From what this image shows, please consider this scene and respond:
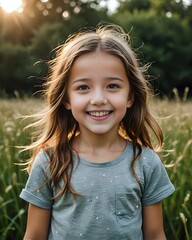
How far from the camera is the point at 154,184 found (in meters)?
2.10

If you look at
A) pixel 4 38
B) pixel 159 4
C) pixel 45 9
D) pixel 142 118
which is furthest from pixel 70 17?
pixel 142 118

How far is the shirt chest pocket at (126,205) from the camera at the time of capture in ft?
6.52

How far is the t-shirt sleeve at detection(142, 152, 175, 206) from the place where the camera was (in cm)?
209

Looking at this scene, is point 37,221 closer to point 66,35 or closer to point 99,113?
point 99,113

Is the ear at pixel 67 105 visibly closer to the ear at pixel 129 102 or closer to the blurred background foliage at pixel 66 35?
the ear at pixel 129 102

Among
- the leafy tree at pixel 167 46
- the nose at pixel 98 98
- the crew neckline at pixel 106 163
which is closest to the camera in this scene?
the nose at pixel 98 98

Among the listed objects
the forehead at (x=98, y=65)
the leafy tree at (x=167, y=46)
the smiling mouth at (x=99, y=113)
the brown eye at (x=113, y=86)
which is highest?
the leafy tree at (x=167, y=46)

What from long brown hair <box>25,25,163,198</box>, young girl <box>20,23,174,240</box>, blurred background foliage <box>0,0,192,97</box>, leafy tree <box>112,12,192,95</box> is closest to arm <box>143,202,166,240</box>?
young girl <box>20,23,174,240</box>

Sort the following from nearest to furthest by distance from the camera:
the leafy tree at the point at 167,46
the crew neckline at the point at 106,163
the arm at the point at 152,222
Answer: the crew neckline at the point at 106,163, the arm at the point at 152,222, the leafy tree at the point at 167,46

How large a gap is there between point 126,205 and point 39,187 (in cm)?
38

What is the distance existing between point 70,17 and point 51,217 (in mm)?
27766

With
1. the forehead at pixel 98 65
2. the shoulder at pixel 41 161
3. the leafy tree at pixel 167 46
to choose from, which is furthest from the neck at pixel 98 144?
the leafy tree at pixel 167 46

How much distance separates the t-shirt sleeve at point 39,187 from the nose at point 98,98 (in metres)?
0.36

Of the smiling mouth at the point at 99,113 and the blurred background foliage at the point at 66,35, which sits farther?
the blurred background foliage at the point at 66,35
